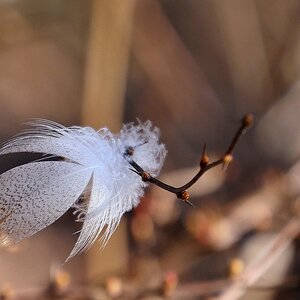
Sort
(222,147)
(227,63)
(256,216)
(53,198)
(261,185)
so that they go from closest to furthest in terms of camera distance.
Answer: (53,198) → (256,216) → (261,185) → (222,147) → (227,63)

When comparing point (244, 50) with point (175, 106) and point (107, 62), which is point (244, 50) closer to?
point (175, 106)

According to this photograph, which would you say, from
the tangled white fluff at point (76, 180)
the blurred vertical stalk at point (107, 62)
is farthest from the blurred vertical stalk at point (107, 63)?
the tangled white fluff at point (76, 180)

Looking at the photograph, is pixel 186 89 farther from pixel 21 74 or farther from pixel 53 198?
pixel 53 198

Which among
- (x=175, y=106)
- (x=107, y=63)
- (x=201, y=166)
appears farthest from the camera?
(x=175, y=106)

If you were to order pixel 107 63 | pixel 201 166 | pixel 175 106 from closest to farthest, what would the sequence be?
1. pixel 201 166
2. pixel 107 63
3. pixel 175 106

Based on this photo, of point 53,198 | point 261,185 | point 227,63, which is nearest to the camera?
point 53,198

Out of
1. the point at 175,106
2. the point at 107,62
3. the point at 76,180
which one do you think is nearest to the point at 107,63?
the point at 107,62

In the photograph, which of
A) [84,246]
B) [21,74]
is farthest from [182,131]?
[84,246]
